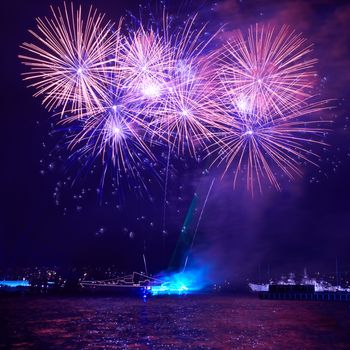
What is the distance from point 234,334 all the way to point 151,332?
271 inches

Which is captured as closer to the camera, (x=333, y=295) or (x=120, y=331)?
(x=120, y=331)

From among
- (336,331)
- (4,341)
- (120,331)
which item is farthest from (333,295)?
(4,341)

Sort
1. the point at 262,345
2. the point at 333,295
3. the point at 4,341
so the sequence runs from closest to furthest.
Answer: the point at 262,345 → the point at 4,341 → the point at 333,295

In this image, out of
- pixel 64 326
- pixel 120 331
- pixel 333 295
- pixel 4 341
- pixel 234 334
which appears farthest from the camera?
pixel 333 295

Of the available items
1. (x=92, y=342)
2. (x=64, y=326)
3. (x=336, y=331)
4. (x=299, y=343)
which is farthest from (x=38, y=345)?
(x=336, y=331)

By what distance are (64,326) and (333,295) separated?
107859 mm

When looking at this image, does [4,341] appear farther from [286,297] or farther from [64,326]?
[286,297]

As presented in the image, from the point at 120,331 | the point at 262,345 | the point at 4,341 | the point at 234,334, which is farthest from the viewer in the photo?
the point at 120,331

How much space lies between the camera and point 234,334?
3828 centimetres

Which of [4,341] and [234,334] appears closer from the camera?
[4,341]

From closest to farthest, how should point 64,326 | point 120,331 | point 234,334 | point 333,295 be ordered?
Result: point 234,334, point 120,331, point 64,326, point 333,295

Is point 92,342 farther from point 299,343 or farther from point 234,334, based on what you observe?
point 299,343

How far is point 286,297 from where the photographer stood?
463 feet

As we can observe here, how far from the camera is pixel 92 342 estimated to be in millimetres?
33781
